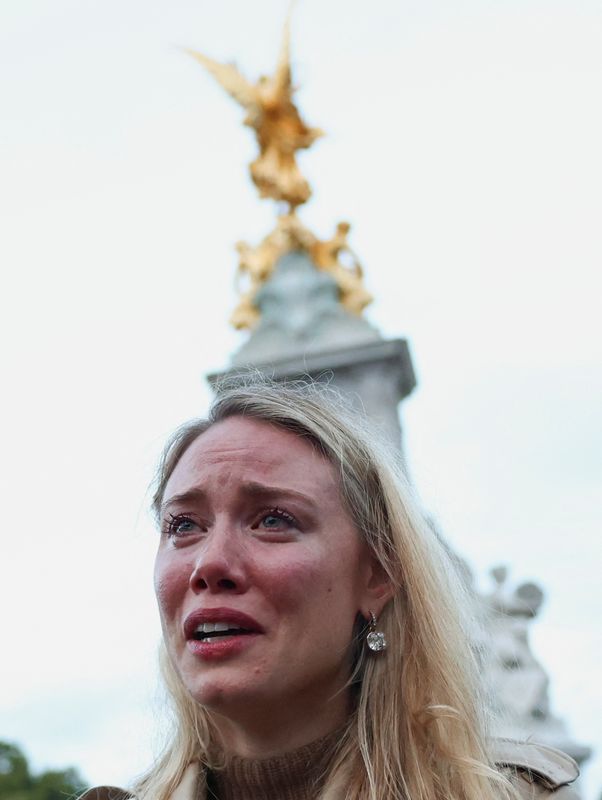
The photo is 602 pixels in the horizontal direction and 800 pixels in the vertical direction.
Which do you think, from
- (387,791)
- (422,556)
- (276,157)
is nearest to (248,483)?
(422,556)

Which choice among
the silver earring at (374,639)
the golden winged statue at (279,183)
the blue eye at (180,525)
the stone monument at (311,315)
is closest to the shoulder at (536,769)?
the silver earring at (374,639)

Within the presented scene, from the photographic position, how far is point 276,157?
14203mm

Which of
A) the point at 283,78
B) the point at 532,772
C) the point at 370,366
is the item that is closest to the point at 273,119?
the point at 283,78

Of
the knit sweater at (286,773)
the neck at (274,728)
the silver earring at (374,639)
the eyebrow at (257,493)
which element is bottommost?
the knit sweater at (286,773)

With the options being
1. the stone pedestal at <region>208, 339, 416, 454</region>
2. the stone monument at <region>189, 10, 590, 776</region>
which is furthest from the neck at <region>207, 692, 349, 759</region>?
the stone pedestal at <region>208, 339, 416, 454</region>

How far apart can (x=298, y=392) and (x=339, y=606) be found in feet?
1.91

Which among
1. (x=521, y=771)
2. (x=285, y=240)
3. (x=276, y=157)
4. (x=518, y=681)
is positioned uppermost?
(x=276, y=157)

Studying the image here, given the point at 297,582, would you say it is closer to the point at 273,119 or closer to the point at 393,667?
the point at 393,667

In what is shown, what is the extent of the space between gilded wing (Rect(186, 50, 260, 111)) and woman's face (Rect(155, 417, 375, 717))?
38.1ft

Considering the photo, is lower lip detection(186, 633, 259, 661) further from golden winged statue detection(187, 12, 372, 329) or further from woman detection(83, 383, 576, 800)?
golden winged statue detection(187, 12, 372, 329)

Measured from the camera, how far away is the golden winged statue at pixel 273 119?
1412 cm

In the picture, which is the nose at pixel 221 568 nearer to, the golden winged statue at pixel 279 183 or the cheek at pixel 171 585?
the cheek at pixel 171 585

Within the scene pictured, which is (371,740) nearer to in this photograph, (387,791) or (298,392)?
(387,791)

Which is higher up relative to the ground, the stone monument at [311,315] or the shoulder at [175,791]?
the stone monument at [311,315]
